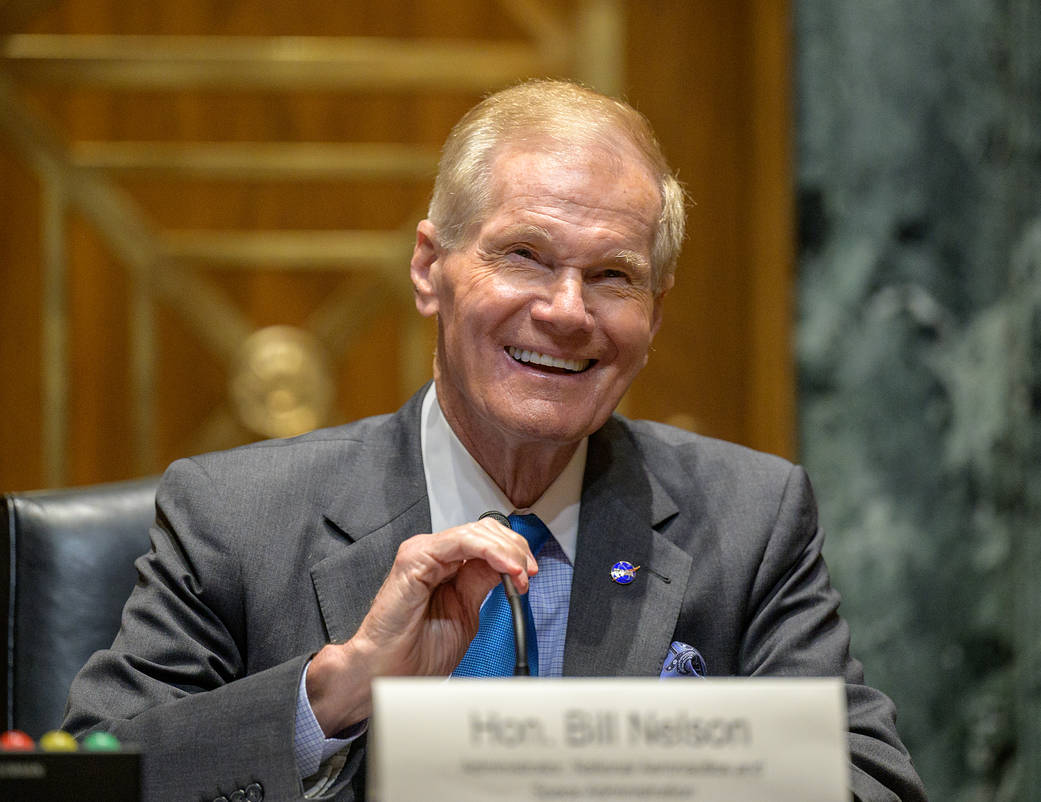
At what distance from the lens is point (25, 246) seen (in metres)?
3.21

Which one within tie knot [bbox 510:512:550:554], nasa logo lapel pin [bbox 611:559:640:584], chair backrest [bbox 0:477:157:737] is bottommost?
chair backrest [bbox 0:477:157:737]

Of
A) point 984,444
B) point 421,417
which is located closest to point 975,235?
point 984,444

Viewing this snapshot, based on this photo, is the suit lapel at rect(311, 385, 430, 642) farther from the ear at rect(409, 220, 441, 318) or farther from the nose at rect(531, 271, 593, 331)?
the nose at rect(531, 271, 593, 331)

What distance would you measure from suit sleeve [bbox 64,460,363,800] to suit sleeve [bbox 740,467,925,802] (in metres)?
0.58

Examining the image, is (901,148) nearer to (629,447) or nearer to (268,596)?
(629,447)

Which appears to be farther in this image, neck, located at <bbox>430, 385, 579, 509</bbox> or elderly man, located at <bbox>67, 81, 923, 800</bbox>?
neck, located at <bbox>430, 385, 579, 509</bbox>

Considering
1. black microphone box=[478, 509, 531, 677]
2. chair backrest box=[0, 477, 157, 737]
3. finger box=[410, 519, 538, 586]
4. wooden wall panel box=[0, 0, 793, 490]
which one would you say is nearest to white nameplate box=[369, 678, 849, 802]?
black microphone box=[478, 509, 531, 677]

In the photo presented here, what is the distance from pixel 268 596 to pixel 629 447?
60 cm


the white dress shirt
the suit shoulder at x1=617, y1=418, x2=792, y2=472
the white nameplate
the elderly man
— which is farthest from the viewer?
the suit shoulder at x1=617, y1=418, x2=792, y2=472

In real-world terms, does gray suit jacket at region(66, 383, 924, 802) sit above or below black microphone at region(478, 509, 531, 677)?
below

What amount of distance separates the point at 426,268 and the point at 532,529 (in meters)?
0.41

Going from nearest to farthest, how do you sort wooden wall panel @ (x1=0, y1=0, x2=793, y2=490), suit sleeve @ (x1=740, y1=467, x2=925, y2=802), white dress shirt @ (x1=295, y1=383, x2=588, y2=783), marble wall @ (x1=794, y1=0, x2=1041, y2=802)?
suit sleeve @ (x1=740, y1=467, x2=925, y2=802) → white dress shirt @ (x1=295, y1=383, x2=588, y2=783) → marble wall @ (x1=794, y1=0, x2=1041, y2=802) → wooden wall panel @ (x1=0, y1=0, x2=793, y2=490)

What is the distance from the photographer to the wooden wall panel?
3193mm

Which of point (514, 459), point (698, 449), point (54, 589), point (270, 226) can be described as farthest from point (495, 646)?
point (270, 226)
